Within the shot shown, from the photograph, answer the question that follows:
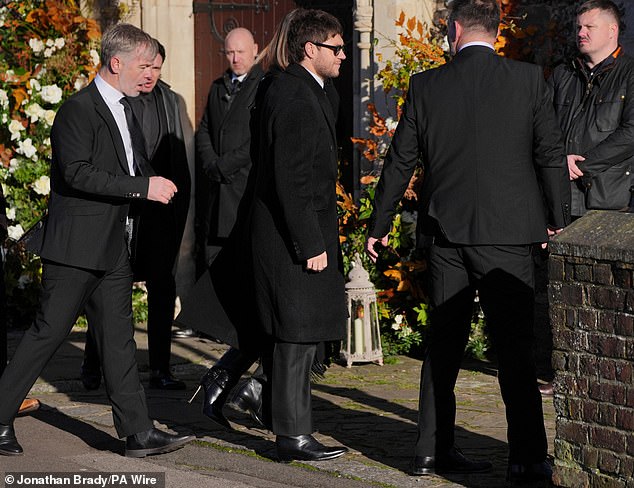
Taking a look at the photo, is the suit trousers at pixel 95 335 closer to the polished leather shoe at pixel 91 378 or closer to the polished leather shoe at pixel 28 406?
the polished leather shoe at pixel 28 406

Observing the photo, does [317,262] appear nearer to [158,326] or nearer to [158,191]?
[158,191]

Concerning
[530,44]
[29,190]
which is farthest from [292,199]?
[29,190]

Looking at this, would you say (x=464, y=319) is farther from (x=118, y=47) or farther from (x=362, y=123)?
(x=362, y=123)

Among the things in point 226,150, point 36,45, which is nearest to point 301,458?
point 226,150

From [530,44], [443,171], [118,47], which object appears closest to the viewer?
[443,171]

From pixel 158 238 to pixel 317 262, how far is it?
2.02 m

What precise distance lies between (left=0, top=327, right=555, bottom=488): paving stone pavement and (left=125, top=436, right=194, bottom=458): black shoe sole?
Answer: 27 mm

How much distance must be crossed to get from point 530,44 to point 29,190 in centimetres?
411

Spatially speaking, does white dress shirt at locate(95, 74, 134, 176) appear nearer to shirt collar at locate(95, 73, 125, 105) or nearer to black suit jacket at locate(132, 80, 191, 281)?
shirt collar at locate(95, 73, 125, 105)

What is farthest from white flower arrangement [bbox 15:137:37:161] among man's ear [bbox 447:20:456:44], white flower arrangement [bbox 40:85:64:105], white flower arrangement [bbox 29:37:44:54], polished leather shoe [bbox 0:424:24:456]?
man's ear [bbox 447:20:456:44]

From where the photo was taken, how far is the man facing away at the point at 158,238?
7223 millimetres

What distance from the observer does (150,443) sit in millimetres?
5598

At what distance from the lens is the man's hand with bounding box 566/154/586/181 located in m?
6.59

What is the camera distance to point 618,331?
14.3 ft
